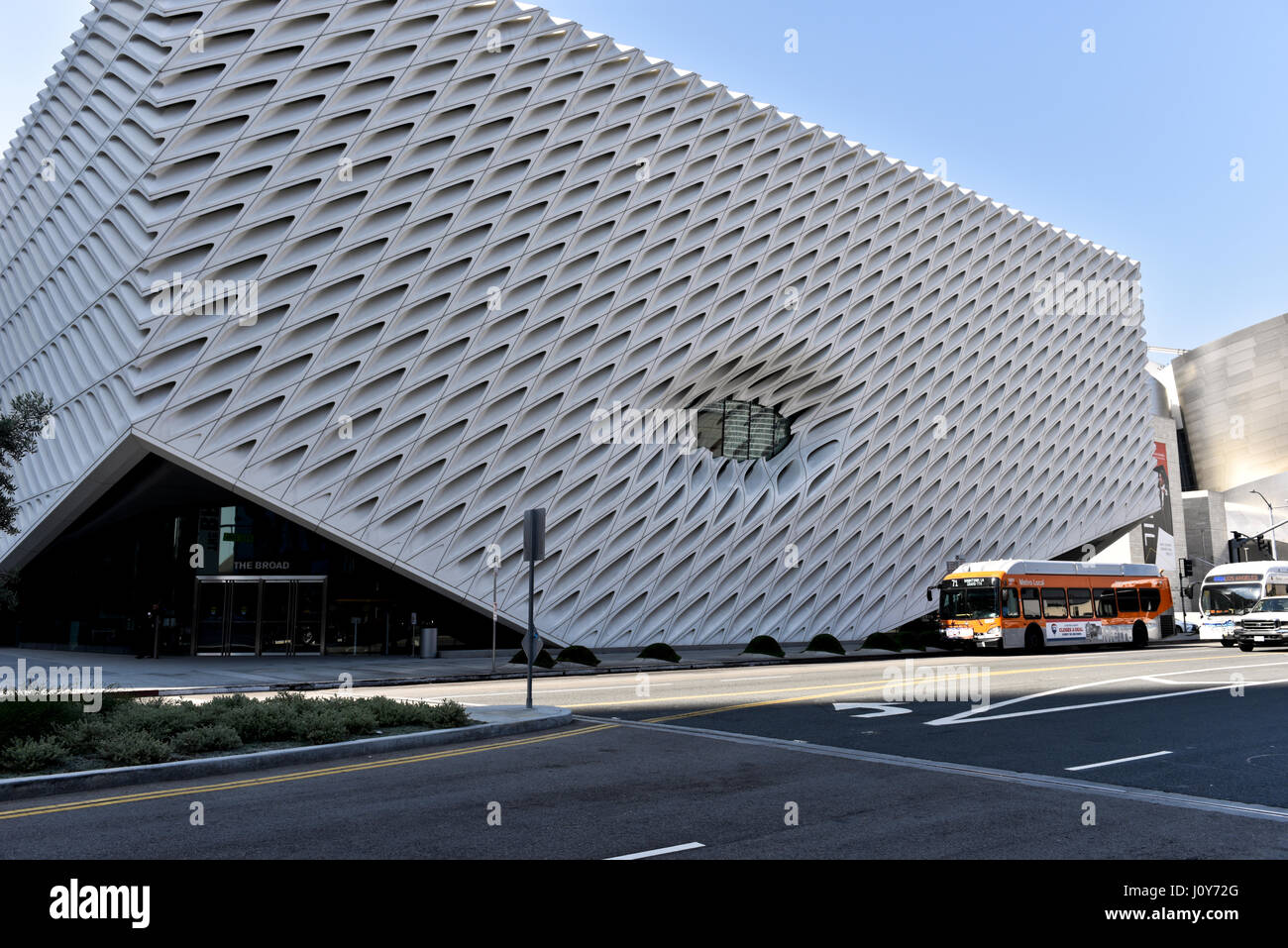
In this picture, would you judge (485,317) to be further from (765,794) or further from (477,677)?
(765,794)

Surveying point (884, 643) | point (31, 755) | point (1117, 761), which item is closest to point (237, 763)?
point (31, 755)

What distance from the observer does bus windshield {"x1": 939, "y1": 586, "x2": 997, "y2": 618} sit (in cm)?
3176

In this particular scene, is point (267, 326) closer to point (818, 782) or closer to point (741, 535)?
point (741, 535)

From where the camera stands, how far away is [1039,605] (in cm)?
3278

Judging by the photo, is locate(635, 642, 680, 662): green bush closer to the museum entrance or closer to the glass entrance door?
the museum entrance

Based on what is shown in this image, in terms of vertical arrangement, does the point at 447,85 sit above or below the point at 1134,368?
above

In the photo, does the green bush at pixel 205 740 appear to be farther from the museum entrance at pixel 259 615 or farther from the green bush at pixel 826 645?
the green bush at pixel 826 645

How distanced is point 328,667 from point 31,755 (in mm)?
17356

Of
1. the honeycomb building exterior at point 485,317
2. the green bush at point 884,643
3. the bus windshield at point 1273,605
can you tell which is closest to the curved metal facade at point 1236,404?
the honeycomb building exterior at point 485,317

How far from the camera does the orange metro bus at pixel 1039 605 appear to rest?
31750 mm

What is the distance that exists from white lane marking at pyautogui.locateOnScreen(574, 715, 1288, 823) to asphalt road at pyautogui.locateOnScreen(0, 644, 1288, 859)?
0.04 metres
